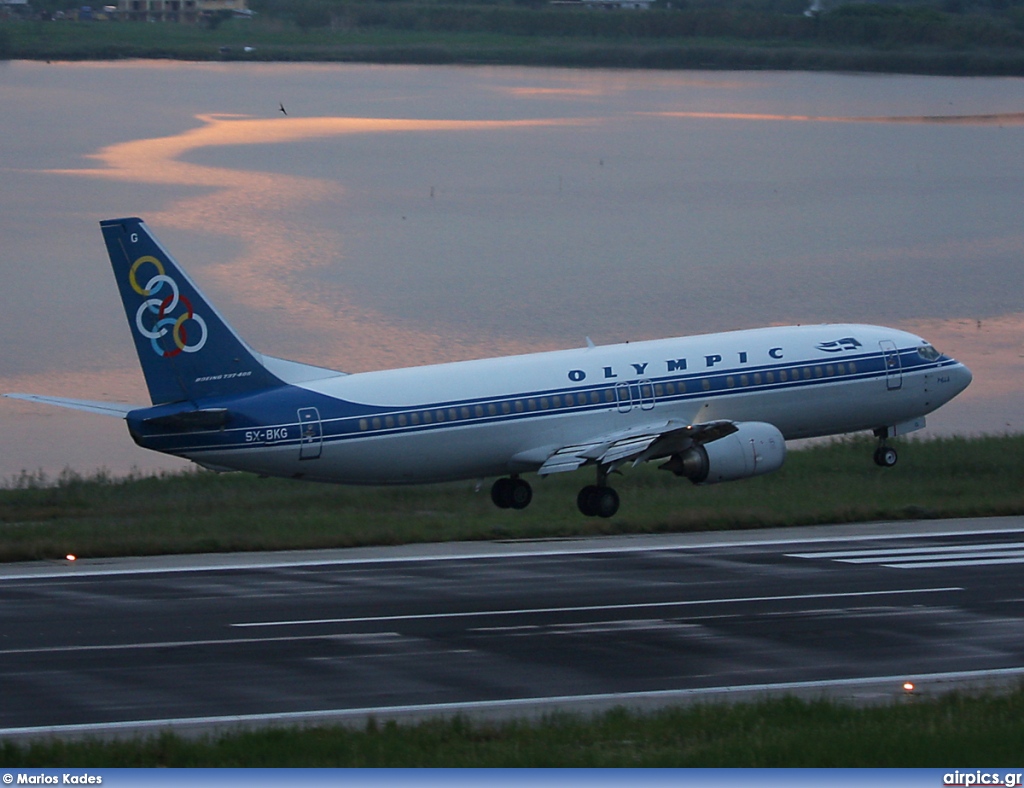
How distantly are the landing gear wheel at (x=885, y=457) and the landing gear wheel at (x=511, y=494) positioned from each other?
10.7 metres

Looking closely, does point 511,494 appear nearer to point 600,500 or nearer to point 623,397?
point 600,500

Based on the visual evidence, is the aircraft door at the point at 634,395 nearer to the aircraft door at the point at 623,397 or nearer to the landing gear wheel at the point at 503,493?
the aircraft door at the point at 623,397

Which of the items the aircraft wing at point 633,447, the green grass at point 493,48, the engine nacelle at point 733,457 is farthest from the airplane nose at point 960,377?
the green grass at point 493,48

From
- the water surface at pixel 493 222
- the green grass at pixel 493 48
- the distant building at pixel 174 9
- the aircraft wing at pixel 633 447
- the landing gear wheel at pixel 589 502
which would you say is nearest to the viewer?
the aircraft wing at pixel 633 447

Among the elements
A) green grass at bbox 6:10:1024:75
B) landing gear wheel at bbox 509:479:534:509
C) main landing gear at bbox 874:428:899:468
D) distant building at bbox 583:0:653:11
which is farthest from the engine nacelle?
distant building at bbox 583:0:653:11

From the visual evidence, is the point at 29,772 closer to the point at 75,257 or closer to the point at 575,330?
the point at 575,330

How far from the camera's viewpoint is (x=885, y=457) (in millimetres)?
44281

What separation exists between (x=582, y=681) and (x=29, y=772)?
8062mm

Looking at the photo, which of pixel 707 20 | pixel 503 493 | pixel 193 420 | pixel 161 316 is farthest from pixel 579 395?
pixel 707 20

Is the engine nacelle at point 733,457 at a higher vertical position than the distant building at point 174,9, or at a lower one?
lower

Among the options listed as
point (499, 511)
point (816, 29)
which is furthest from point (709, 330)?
point (816, 29)

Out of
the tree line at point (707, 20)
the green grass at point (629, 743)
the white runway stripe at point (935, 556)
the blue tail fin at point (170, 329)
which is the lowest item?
the white runway stripe at point (935, 556)

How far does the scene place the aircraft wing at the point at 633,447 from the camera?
120ft

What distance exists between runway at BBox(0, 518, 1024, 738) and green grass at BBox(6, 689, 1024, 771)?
152cm
